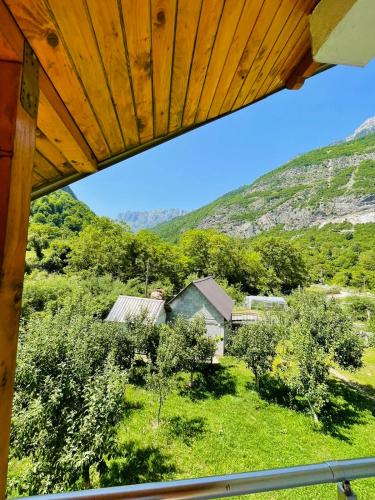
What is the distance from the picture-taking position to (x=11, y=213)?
699mm

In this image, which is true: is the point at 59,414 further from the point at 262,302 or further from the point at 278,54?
the point at 262,302

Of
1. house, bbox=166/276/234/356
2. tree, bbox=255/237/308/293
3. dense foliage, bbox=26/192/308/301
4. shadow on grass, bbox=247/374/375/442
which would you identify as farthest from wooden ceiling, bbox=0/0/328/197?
tree, bbox=255/237/308/293

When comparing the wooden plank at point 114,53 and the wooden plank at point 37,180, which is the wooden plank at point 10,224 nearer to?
the wooden plank at point 114,53

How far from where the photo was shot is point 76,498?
0.72 metres

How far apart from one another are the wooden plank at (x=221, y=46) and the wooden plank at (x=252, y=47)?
0.10 metres

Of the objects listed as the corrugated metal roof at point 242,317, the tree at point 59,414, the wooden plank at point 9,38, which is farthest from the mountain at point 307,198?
the wooden plank at point 9,38

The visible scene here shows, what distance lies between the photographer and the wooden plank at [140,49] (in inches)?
33.8

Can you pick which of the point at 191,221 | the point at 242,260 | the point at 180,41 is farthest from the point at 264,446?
the point at 191,221

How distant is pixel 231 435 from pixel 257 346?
3.80m

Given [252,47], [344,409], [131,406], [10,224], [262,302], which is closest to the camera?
[10,224]

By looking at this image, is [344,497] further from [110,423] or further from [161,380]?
[161,380]

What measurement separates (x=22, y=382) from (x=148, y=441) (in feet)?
16.6

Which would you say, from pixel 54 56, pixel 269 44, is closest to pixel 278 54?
pixel 269 44

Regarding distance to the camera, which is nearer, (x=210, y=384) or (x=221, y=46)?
(x=221, y=46)
